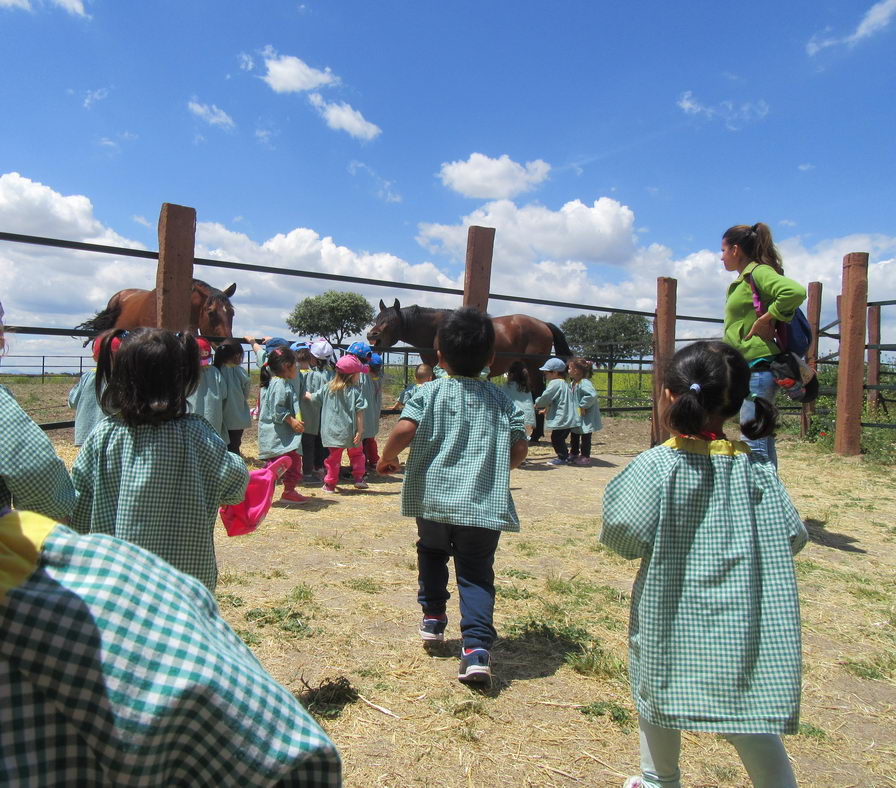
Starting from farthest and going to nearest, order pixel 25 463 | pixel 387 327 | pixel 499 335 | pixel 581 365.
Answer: pixel 499 335, pixel 387 327, pixel 581 365, pixel 25 463

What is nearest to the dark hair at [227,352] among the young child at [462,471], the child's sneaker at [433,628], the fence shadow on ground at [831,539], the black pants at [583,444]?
the young child at [462,471]

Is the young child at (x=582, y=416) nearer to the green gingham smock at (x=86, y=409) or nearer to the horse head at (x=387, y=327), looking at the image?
the horse head at (x=387, y=327)

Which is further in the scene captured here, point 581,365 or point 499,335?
point 499,335

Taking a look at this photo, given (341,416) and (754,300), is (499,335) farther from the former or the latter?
(754,300)

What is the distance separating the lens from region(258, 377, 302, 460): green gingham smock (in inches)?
224

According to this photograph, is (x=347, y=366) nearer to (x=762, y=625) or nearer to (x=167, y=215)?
(x=167, y=215)

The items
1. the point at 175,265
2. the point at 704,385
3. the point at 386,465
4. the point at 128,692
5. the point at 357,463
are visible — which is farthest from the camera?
the point at 357,463

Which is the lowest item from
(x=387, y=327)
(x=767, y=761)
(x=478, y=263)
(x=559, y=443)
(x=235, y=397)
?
(x=767, y=761)

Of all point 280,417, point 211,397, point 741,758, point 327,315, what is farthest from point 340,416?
point 327,315

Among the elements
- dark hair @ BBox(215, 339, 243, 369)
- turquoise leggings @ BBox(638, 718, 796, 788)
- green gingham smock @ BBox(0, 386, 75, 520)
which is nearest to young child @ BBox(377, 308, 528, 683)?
turquoise leggings @ BBox(638, 718, 796, 788)

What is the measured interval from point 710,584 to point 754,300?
2670 mm

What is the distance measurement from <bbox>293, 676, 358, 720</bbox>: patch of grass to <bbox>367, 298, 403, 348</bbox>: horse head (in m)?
6.97

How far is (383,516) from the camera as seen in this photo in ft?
16.4

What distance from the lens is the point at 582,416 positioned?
8.18 metres
